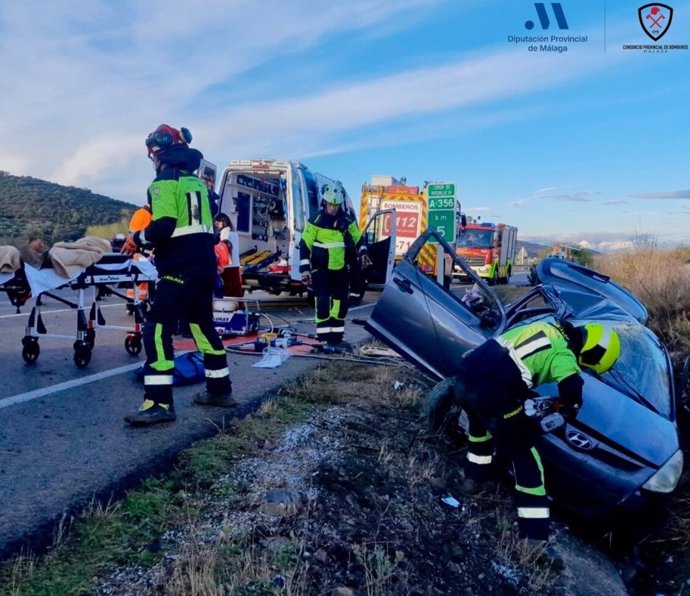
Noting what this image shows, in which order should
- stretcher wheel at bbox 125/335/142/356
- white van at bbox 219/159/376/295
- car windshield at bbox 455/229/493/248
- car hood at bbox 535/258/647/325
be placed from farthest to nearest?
1. car windshield at bbox 455/229/493/248
2. white van at bbox 219/159/376/295
3. stretcher wheel at bbox 125/335/142/356
4. car hood at bbox 535/258/647/325

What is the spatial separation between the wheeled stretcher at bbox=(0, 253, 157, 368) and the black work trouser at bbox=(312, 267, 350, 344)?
199 cm

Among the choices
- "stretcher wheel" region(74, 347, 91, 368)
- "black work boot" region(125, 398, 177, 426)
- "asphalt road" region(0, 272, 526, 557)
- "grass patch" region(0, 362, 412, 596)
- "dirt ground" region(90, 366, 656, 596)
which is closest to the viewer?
"grass patch" region(0, 362, 412, 596)

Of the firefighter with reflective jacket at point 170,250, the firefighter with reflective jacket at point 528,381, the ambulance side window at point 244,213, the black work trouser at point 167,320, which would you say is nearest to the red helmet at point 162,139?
the firefighter with reflective jacket at point 170,250

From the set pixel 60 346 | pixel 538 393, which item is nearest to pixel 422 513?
pixel 538 393

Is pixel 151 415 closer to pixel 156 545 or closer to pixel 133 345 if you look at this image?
pixel 156 545

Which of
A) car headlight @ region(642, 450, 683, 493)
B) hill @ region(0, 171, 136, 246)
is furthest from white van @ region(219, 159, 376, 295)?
hill @ region(0, 171, 136, 246)

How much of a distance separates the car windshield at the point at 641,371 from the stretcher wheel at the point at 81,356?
172 inches

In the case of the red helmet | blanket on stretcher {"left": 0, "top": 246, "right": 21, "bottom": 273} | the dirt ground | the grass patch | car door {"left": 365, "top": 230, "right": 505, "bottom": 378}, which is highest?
the red helmet

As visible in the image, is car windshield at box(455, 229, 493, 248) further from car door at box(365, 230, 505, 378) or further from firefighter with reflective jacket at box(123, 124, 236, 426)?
firefighter with reflective jacket at box(123, 124, 236, 426)

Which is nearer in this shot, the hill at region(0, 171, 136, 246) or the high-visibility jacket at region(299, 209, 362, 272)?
the high-visibility jacket at region(299, 209, 362, 272)

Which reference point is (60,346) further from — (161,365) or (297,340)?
(161,365)

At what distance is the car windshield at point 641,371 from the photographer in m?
3.92

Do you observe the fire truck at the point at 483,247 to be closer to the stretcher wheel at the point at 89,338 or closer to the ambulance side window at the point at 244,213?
the ambulance side window at the point at 244,213

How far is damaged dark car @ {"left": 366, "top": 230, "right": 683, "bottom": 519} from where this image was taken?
3375 mm
